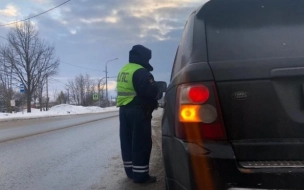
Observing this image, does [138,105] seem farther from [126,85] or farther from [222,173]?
[222,173]

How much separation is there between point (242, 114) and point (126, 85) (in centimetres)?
261

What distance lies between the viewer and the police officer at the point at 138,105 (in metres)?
4.55

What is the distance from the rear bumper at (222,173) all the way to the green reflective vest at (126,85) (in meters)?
2.42

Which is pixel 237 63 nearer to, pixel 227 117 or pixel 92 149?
pixel 227 117

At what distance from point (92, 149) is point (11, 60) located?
3956cm

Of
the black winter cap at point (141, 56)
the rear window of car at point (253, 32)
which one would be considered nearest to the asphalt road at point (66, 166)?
the black winter cap at point (141, 56)

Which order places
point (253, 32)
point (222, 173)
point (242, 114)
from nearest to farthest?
point (222, 173)
point (242, 114)
point (253, 32)

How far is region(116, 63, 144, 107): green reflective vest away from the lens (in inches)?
181

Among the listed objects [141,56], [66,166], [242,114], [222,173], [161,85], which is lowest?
[66,166]

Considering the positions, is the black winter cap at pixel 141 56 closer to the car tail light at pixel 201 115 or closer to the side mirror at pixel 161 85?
the side mirror at pixel 161 85

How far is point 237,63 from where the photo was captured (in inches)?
89.5

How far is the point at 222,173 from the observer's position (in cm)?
211

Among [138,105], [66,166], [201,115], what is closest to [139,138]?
[138,105]

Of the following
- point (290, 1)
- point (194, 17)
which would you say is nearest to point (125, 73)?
point (194, 17)
